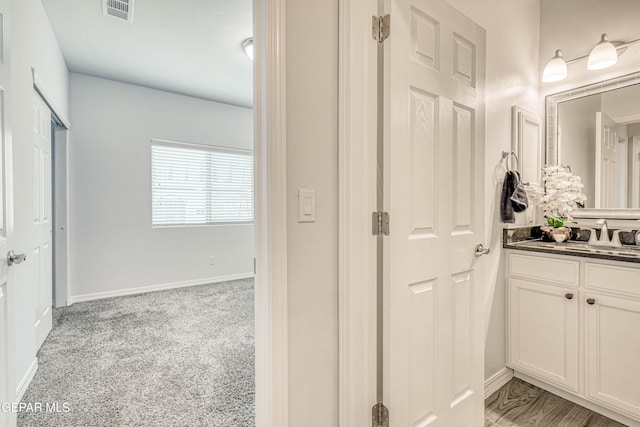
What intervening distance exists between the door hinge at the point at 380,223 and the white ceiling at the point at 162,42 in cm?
216

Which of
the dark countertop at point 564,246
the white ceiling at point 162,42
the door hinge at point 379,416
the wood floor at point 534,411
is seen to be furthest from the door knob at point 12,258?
the dark countertop at point 564,246

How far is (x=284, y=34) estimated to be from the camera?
1.07 m

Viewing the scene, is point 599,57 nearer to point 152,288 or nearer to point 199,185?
point 199,185

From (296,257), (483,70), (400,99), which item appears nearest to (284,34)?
(400,99)

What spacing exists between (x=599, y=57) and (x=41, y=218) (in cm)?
438

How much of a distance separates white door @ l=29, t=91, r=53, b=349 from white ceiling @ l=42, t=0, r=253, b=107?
766 millimetres

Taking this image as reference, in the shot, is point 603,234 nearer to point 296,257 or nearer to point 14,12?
point 296,257

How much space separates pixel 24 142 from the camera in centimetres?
209

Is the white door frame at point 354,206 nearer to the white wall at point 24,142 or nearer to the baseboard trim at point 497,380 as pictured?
the baseboard trim at point 497,380

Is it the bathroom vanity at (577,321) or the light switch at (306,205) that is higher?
the light switch at (306,205)

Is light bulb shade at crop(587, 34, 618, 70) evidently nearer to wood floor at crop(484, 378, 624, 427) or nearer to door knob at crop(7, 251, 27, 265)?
wood floor at crop(484, 378, 624, 427)

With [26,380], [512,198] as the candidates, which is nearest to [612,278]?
[512,198]

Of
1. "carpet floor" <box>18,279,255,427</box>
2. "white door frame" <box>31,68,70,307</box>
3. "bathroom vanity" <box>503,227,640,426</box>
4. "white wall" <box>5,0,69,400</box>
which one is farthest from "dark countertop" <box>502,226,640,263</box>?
"white door frame" <box>31,68,70,307</box>

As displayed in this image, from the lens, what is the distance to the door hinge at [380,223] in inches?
48.8
